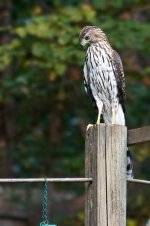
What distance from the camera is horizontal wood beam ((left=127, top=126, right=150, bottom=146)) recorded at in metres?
4.02

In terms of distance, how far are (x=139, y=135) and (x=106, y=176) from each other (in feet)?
0.84

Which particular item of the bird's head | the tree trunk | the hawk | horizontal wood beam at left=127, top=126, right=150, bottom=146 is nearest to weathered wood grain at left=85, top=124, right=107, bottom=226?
horizontal wood beam at left=127, top=126, right=150, bottom=146

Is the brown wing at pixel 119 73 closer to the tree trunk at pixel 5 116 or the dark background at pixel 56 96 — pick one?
the dark background at pixel 56 96

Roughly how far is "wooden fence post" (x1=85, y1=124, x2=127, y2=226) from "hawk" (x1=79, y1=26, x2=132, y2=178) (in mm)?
2086

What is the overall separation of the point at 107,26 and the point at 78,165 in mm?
1937

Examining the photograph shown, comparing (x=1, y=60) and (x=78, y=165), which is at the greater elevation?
(x=1, y=60)

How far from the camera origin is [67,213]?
10125 millimetres

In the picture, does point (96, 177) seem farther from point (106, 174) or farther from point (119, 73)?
point (119, 73)

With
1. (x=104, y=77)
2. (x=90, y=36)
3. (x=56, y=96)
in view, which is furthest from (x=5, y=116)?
(x=104, y=77)

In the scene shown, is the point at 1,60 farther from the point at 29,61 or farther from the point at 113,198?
the point at 113,198

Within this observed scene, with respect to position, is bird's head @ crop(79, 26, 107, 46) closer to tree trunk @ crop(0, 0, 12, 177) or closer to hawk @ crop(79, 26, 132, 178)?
hawk @ crop(79, 26, 132, 178)

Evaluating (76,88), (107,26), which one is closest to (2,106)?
(76,88)

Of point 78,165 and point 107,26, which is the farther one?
point 78,165

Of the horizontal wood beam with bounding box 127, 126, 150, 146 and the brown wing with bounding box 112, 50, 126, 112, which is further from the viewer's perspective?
the brown wing with bounding box 112, 50, 126, 112
